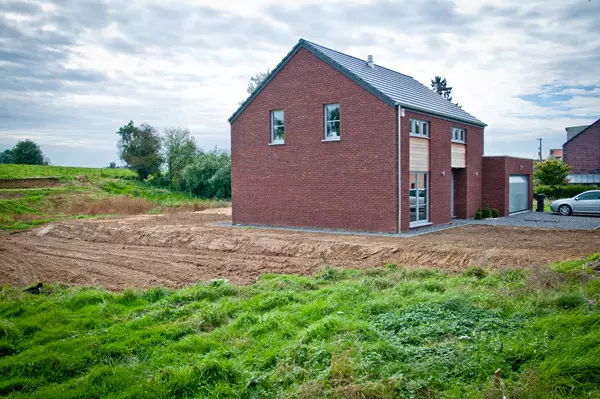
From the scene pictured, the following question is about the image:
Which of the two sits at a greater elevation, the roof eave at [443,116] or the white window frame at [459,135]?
the roof eave at [443,116]

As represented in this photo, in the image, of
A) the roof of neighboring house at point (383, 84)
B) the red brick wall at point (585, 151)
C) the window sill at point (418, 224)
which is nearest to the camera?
the roof of neighboring house at point (383, 84)

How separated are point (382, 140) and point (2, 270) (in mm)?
12544

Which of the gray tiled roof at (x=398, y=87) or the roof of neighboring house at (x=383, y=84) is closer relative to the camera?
the roof of neighboring house at (x=383, y=84)

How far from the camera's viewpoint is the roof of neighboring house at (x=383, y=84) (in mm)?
17317

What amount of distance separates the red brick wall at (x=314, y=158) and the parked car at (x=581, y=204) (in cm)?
1356

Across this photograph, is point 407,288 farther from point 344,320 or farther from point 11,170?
point 11,170

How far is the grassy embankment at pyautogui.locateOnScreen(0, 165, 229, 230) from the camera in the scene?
87.5 feet

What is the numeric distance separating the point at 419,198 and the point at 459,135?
5662 millimetres

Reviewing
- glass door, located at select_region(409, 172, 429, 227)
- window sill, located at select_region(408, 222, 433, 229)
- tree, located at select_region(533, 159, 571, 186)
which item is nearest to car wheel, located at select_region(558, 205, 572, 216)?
window sill, located at select_region(408, 222, 433, 229)

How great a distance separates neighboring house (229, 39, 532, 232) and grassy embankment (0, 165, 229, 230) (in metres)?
11.5

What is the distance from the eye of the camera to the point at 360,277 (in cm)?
952

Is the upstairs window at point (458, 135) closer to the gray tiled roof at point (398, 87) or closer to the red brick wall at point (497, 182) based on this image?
the gray tiled roof at point (398, 87)

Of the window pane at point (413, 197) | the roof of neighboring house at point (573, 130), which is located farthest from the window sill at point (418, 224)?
the roof of neighboring house at point (573, 130)

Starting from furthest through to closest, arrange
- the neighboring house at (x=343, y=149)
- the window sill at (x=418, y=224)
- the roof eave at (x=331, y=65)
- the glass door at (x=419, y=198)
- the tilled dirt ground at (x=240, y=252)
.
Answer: the glass door at (x=419, y=198) → the window sill at (x=418, y=224) → the neighboring house at (x=343, y=149) → the roof eave at (x=331, y=65) → the tilled dirt ground at (x=240, y=252)
